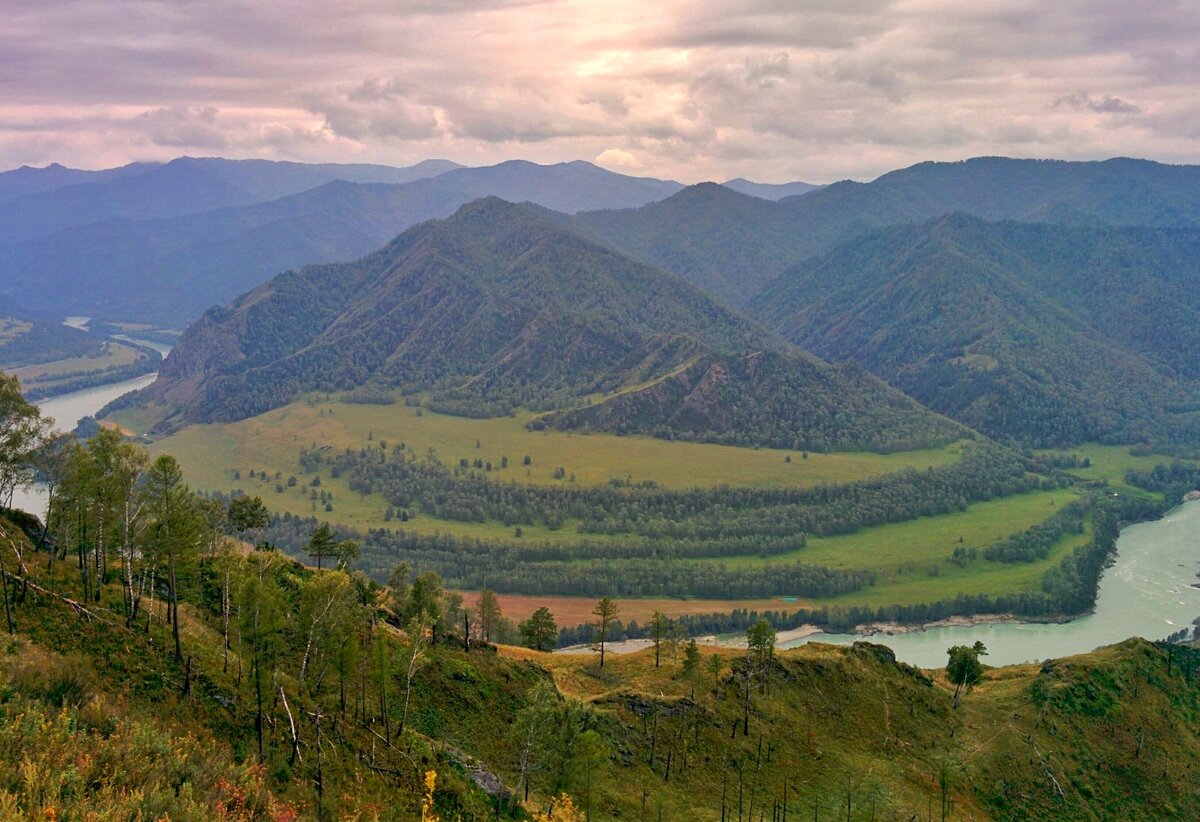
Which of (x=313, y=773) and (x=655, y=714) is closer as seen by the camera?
(x=313, y=773)

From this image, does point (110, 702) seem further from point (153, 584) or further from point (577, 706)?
point (577, 706)

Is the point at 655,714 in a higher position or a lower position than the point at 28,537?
lower

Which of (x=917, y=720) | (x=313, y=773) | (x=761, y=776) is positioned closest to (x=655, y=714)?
(x=761, y=776)

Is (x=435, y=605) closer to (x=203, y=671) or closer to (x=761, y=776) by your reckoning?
(x=203, y=671)

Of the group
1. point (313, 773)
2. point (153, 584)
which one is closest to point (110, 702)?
point (313, 773)

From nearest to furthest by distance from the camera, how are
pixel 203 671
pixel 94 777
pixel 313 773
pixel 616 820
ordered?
pixel 94 777 → pixel 313 773 → pixel 203 671 → pixel 616 820

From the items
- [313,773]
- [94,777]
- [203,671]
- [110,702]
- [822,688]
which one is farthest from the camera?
[822,688]

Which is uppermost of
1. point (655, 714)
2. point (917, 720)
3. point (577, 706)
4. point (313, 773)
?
point (313, 773)
